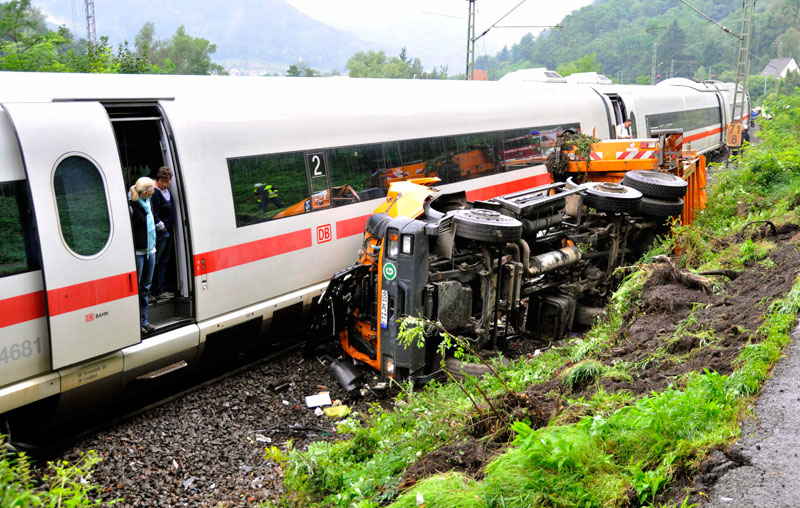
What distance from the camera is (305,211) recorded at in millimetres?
8570

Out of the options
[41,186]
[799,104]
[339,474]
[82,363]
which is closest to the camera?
[339,474]

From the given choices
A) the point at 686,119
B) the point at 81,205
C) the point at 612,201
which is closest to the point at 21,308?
the point at 81,205

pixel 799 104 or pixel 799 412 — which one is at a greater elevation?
pixel 799 104

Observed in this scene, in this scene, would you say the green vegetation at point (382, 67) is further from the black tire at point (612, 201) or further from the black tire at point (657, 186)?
the black tire at point (612, 201)

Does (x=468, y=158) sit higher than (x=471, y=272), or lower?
higher

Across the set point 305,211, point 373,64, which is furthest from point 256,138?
point 373,64

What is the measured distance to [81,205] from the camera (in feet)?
19.8

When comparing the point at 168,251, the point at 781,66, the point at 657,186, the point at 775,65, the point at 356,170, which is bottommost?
the point at 168,251

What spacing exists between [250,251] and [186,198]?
992 millimetres

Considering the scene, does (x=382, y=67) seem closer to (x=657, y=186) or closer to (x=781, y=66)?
(x=781, y=66)

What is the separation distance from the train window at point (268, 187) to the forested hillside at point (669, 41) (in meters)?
76.2

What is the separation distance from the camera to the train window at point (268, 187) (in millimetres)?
7668

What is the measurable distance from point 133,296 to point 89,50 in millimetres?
18308

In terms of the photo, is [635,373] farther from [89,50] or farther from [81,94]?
[89,50]
